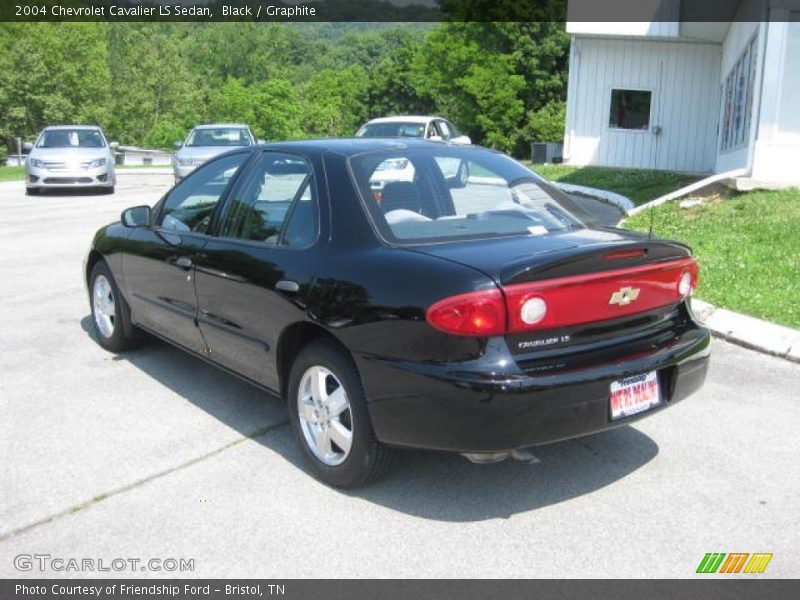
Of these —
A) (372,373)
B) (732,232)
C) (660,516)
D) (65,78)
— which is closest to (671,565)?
(660,516)

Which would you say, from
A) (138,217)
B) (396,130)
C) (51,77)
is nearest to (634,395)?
(138,217)

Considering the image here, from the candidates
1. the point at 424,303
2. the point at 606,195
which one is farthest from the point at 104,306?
the point at 606,195

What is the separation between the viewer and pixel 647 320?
3887mm

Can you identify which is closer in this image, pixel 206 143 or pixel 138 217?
pixel 138 217

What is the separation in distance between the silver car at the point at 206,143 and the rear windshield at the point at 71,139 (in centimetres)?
188

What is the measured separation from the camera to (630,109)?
23.1 metres

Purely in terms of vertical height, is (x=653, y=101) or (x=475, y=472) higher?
(x=653, y=101)

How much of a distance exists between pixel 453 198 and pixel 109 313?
3.16m

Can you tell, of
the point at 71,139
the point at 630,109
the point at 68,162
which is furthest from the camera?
the point at 630,109

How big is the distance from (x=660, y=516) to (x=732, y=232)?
7.12m

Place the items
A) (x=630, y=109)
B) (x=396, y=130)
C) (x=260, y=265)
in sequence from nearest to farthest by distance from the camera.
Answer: (x=260, y=265) → (x=396, y=130) → (x=630, y=109)
